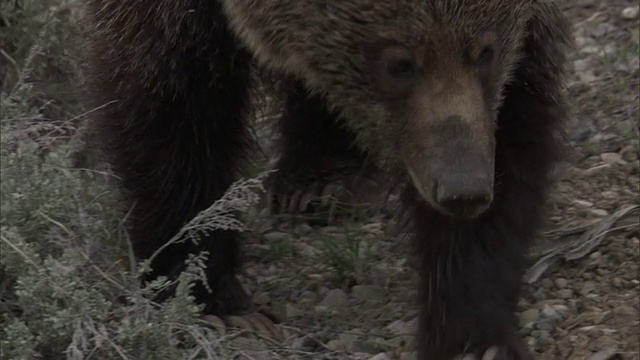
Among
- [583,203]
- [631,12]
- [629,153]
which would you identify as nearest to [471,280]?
[583,203]

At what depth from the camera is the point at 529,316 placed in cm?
442

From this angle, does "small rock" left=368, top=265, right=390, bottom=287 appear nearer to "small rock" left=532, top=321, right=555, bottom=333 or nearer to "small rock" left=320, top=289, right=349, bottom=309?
"small rock" left=320, top=289, right=349, bottom=309

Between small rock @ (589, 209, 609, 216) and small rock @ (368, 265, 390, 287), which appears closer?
small rock @ (368, 265, 390, 287)

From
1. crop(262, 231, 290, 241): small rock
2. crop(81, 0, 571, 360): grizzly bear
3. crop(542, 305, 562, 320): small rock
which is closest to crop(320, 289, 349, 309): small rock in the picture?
crop(81, 0, 571, 360): grizzly bear

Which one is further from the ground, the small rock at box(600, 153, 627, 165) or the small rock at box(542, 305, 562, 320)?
the small rock at box(600, 153, 627, 165)

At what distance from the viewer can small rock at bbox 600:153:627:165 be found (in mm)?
5301

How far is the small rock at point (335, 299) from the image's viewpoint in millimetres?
4688

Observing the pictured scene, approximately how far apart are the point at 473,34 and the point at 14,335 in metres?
1.43

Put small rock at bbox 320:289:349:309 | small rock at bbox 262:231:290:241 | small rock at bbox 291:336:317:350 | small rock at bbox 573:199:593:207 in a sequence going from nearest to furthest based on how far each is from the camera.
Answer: small rock at bbox 291:336:317:350 < small rock at bbox 320:289:349:309 < small rock at bbox 573:199:593:207 < small rock at bbox 262:231:290:241

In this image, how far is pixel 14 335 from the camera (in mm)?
3592

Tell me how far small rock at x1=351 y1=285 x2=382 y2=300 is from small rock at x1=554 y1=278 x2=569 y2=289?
0.60 meters

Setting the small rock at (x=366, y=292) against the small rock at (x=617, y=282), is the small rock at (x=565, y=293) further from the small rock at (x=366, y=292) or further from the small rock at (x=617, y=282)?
the small rock at (x=366, y=292)

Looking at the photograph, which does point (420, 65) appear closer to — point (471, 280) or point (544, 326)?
point (471, 280)

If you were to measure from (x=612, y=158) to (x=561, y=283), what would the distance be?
0.94 m
